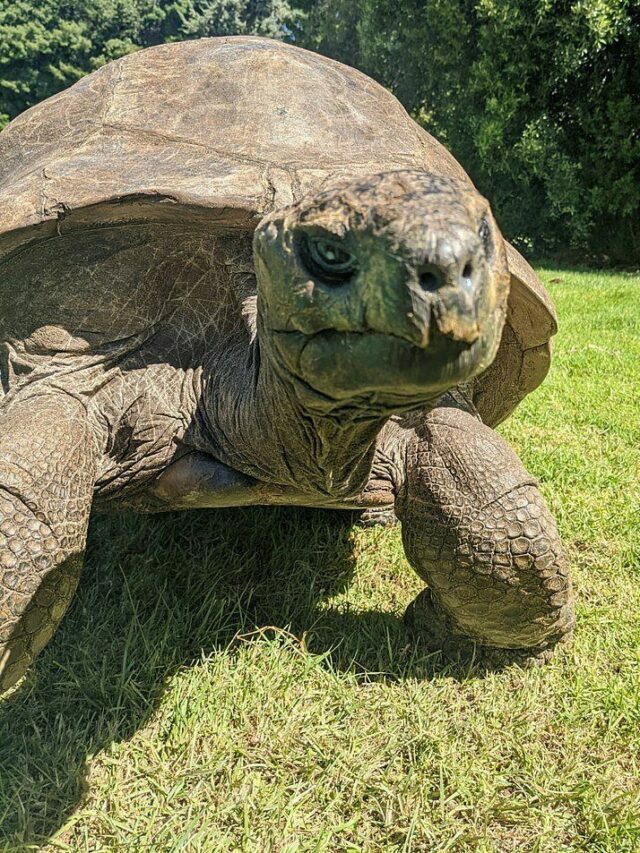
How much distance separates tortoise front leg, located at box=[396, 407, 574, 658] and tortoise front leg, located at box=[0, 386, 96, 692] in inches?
37.8

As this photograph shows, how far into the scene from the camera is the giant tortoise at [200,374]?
5.93 feet

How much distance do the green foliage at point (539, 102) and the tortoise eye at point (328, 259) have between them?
11.6 m

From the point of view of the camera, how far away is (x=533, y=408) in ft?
15.3

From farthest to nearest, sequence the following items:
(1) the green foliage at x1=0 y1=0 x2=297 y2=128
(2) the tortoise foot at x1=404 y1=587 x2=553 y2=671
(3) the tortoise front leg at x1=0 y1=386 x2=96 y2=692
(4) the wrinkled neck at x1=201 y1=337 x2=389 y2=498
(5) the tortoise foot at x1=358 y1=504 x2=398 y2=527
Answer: (1) the green foliage at x1=0 y1=0 x2=297 y2=128, (5) the tortoise foot at x1=358 y1=504 x2=398 y2=527, (2) the tortoise foot at x1=404 y1=587 x2=553 y2=671, (3) the tortoise front leg at x1=0 y1=386 x2=96 y2=692, (4) the wrinkled neck at x1=201 y1=337 x2=389 y2=498

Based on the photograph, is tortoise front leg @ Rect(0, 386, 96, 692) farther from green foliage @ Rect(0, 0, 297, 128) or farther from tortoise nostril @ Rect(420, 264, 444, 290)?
green foliage @ Rect(0, 0, 297, 128)

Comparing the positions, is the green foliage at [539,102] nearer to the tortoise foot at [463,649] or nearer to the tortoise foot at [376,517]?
the tortoise foot at [376,517]

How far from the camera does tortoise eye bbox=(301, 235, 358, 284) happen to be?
1124 mm

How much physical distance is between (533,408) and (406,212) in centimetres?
380

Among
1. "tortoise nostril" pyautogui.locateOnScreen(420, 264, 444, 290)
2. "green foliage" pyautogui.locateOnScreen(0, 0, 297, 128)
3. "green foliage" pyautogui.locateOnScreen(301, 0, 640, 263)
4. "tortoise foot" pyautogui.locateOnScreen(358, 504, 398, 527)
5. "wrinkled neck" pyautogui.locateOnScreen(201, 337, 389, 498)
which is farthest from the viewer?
"green foliage" pyautogui.locateOnScreen(0, 0, 297, 128)

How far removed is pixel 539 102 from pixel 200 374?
12.0 meters

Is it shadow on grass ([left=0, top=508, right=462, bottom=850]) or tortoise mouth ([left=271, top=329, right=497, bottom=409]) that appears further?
shadow on grass ([left=0, top=508, right=462, bottom=850])

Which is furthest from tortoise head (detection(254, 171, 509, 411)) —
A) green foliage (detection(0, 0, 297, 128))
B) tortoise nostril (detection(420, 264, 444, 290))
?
green foliage (detection(0, 0, 297, 128))

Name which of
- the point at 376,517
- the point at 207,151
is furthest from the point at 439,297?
the point at 376,517

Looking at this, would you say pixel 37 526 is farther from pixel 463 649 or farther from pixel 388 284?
pixel 463 649
